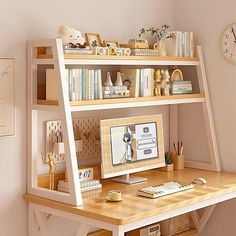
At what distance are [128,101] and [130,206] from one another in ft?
2.09

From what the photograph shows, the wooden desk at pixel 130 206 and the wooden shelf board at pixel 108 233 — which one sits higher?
the wooden desk at pixel 130 206

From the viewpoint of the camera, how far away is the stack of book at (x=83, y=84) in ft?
8.58

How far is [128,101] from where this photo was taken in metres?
2.88

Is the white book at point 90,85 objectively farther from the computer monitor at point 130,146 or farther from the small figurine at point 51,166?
the small figurine at point 51,166

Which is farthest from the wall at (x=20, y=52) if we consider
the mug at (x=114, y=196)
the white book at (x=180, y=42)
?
the white book at (x=180, y=42)

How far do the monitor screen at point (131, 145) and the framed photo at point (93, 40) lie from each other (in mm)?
427

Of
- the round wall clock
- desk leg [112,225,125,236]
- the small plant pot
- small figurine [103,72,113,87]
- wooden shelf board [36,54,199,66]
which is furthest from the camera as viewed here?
the small plant pot

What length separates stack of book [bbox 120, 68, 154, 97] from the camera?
2971 mm

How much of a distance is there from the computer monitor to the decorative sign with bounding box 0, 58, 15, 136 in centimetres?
50

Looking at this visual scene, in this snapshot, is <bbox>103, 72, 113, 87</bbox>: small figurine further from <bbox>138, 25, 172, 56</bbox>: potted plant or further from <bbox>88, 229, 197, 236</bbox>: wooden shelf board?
<bbox>88, 229, 197, 236</bbox>: wooden shelf board

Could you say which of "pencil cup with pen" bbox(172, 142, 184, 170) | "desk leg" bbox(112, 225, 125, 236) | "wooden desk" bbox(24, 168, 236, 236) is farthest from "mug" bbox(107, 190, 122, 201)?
"pencil cup with pen" bbox(172, 142, 184, 170)

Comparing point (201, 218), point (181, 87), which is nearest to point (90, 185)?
point (181, 87)

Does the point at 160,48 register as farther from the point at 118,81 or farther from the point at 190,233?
the point at 190,233

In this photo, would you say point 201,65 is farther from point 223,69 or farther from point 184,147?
point 184,147
